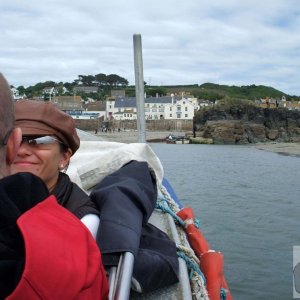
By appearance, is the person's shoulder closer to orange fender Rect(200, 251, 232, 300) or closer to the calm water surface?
orange fender Rect(200, 251, 232, 300)

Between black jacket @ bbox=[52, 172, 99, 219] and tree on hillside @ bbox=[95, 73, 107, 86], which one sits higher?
tree on hillside @ bbox=[95, 73, 107, 86]

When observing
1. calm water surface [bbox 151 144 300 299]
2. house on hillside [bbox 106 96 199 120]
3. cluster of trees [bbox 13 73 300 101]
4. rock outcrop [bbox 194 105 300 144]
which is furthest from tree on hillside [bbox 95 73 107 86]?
calm water surface [bbox 151 144 300 299]

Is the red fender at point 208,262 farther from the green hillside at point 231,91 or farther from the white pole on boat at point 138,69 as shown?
the green hillside at point 231,91

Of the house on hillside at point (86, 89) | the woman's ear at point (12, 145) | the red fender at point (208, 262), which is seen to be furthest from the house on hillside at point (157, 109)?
the woman's ear at point (12, 145)

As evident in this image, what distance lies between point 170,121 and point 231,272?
10256 cm

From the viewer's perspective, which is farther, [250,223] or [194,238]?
[250,223]

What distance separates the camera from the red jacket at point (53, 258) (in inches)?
43.7

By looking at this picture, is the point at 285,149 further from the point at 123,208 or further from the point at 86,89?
the point at 86,89

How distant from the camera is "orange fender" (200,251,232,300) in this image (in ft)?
9.25

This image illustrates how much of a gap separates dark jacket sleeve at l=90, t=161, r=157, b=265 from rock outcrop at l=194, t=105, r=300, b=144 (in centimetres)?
7420

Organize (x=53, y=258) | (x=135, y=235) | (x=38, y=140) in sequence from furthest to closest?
(x=38, y=140)
(x=135, y=235)
(x=53, y=258)

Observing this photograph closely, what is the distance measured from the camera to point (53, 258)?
1130 mm

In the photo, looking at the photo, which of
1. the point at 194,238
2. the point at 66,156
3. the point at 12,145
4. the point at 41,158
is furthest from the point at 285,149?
the point at 12,145

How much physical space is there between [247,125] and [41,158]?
264 ft
